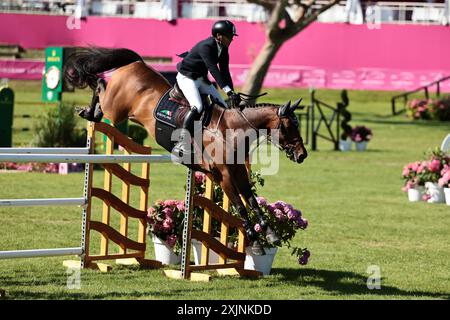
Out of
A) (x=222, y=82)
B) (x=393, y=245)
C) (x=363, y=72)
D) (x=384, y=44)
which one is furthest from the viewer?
(x=384, y=44)

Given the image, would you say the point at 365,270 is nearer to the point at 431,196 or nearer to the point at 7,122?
the point at 431,196

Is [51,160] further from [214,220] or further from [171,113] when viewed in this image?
[214,220]

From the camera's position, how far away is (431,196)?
60.7 feet

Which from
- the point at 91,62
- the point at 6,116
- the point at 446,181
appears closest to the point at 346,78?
the point at 6,116

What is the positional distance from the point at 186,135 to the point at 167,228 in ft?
4.64

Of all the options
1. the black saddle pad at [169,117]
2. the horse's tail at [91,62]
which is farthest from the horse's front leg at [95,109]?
the black saddle pad at [169,117]

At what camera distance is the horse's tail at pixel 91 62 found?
452 inches

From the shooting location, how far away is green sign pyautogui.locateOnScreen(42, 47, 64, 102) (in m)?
23.5

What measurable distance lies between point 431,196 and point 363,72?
23301 mm

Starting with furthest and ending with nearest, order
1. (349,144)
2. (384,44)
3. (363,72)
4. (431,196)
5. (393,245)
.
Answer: (384,44) → (363,72) → (349,144) → (431,196) → (393,245)

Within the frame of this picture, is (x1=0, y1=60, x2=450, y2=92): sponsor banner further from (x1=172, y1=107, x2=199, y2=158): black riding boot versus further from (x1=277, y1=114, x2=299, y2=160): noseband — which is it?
(x1=277, y1=114, x2=299, y2=160): noseband

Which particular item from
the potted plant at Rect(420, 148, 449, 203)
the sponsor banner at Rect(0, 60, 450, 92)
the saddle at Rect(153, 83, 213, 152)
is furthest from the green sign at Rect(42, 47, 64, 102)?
the sponsor banner at Rect(0, 60, 450, 92)

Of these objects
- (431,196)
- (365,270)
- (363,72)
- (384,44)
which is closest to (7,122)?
(431,196)

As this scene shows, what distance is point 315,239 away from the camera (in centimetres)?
1412
